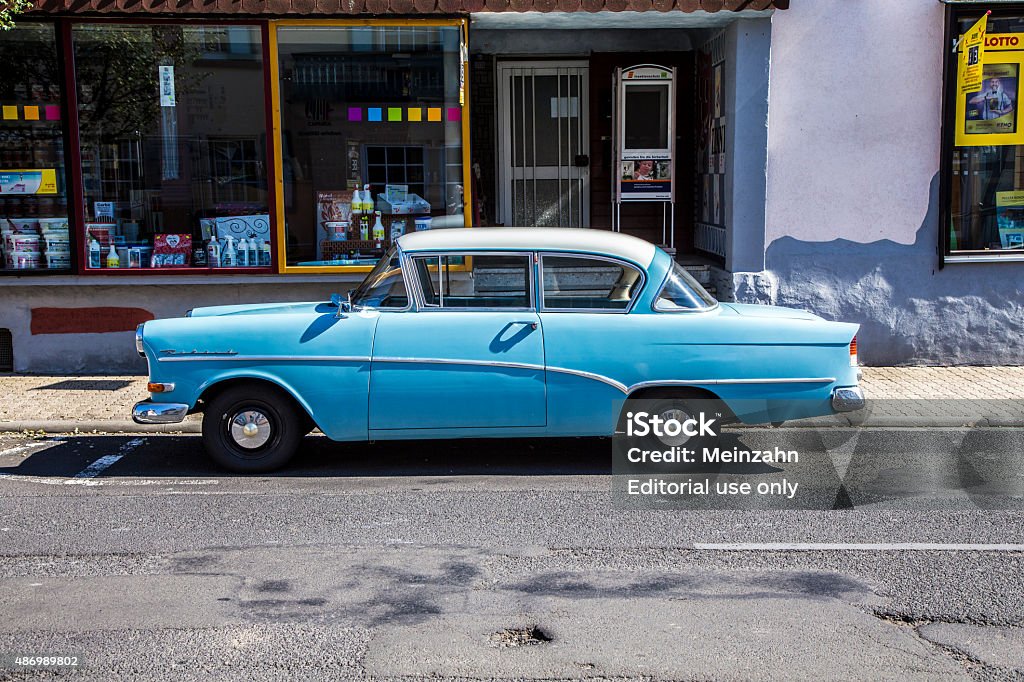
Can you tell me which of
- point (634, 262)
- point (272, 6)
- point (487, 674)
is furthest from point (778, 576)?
point (272, 6)

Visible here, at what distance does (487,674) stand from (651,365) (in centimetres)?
327

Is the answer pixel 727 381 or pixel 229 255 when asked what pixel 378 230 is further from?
pixel 727 381

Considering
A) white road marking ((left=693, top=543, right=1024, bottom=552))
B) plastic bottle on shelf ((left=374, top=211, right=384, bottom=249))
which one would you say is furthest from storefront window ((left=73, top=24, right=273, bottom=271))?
white road marking ((left=693, top=543, right=1024, bottom=552))

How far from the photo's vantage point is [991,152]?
35.7 feet

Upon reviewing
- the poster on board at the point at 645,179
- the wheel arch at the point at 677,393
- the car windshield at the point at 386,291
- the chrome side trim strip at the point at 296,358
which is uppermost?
the poster on board at the point at 645,179

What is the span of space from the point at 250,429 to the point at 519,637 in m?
3.25

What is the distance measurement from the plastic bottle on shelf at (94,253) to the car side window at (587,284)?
17.8 ft

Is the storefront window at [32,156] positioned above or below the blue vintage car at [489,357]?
above

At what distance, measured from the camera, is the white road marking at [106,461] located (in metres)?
7.39

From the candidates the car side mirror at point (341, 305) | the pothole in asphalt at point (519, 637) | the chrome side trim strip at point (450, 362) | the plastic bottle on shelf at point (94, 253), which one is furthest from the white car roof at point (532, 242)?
the plastic bottle on shelf at point (94, 253)

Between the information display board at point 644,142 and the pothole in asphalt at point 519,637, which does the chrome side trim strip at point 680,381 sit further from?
the information display board at point 644,142

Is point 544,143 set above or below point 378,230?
above

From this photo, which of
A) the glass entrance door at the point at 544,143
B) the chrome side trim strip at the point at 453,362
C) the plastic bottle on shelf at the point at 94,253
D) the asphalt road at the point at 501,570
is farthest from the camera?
the glass entrance door at the point at 544,143

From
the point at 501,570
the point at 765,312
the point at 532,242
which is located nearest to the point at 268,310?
the point at 532,242
